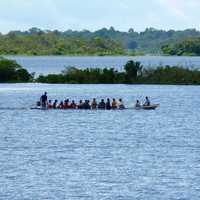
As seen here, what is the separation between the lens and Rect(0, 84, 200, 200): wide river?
49.1 metres

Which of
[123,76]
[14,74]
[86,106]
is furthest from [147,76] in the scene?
[86,106]

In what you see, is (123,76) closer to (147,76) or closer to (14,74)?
(147,76)

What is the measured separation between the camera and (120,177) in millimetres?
52219

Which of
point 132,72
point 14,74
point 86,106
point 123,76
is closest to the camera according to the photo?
point 86,106

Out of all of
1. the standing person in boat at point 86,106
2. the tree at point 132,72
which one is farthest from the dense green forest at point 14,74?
the standing person in boat at point 86,106

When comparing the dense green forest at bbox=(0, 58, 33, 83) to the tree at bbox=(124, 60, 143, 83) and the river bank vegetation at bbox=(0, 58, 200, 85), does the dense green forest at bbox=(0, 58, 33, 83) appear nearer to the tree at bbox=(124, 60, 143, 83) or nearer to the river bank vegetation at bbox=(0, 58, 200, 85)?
the river bank vegetation at bbox=(0, 58, 200, 85)

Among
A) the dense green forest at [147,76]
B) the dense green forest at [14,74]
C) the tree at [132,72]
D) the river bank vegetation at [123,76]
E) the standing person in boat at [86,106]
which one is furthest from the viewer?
the dense green forest at [14,74]

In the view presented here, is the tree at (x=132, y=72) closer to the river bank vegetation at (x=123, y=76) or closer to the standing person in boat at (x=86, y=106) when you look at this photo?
the river bank vegetation at (x=123, y=76)

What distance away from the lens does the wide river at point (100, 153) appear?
1933 inches

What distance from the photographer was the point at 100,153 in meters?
61.5

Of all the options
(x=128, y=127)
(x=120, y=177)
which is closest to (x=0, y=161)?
(x=120, y=177)

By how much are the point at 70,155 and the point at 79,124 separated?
63.6ft

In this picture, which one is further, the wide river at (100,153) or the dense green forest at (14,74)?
the dense green forest at (14,74)

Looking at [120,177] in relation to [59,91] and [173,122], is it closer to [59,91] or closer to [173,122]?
[173,122]
